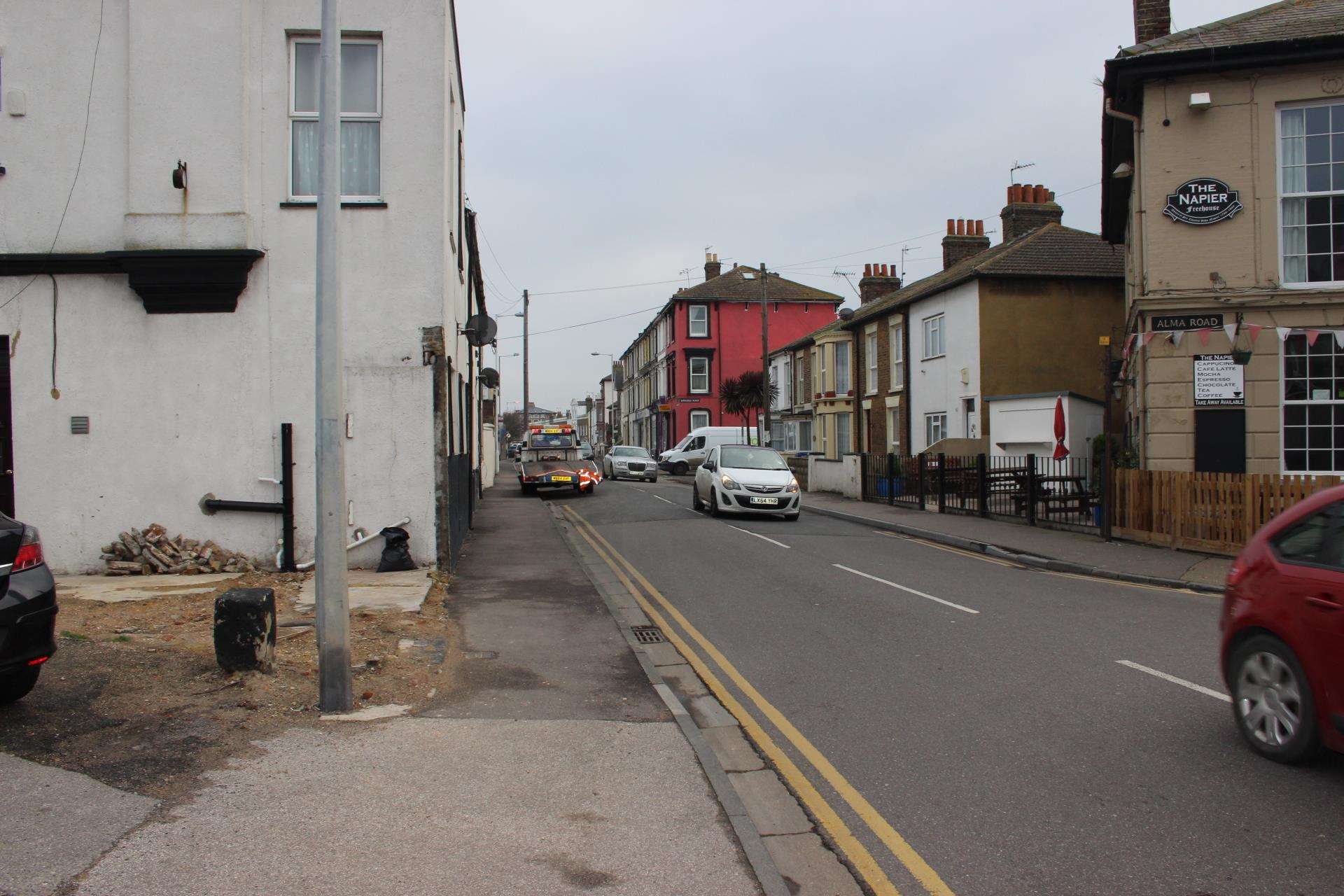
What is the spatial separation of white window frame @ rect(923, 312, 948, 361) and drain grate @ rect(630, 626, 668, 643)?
2158 cm

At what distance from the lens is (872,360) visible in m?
35.3

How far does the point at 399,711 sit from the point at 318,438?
183 cm

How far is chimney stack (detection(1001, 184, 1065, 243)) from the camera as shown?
30.7 m

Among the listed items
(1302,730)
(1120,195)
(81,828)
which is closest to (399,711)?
(81,828)

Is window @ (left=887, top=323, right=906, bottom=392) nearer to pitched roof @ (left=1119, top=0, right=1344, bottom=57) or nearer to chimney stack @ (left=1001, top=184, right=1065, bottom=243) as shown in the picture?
chimney stack @ (left=1001, top=184, right=1065, bottom=243)

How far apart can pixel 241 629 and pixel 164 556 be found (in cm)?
519

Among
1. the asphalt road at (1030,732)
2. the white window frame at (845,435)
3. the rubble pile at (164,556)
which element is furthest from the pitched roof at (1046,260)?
the rubble pile at (164,556)

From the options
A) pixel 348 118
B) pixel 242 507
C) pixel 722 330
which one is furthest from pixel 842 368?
pixel 242 507

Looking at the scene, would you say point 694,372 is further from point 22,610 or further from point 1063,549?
point 22,610

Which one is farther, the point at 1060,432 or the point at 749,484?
the point at 749,484

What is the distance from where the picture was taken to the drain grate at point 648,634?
8.99m

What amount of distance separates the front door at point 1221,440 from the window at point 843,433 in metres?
22.3

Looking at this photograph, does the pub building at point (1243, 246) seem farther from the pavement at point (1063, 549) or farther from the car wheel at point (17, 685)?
the car wheel at point (17, 685)

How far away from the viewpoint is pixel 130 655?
273 inches
